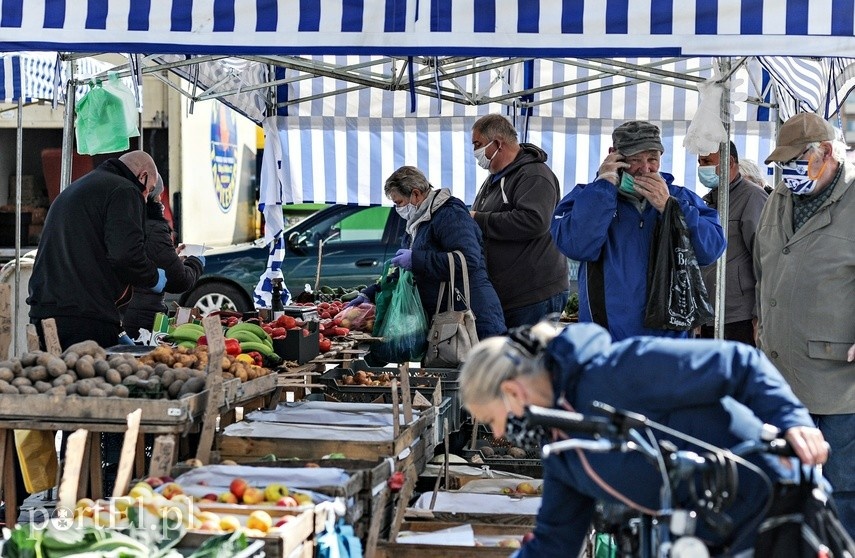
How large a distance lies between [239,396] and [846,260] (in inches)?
110

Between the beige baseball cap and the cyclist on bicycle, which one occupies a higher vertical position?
the beige baseball cap

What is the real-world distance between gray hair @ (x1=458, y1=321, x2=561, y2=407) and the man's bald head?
392 centimetres

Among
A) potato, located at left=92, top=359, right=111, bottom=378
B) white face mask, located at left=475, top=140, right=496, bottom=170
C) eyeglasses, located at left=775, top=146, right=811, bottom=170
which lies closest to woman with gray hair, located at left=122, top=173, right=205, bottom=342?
white face mask, located at left=475, top=140, right=496, bottom=170

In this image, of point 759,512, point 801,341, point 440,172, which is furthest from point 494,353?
point 440,172

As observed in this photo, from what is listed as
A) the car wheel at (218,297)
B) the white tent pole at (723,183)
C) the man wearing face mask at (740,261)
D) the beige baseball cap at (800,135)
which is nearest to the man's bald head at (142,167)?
the white tent pole at (723,183)

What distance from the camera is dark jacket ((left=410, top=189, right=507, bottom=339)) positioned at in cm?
657

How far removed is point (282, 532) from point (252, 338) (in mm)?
3225

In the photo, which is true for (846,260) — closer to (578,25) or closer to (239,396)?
(578,25)

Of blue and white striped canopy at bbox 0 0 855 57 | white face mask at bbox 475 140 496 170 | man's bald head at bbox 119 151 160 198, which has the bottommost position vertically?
man's bald head at bbox 119 151 160 198

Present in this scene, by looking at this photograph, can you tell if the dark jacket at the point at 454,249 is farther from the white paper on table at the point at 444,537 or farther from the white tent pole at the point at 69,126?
the white paper on table at the point at 444,537

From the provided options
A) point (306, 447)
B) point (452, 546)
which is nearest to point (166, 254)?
point (306, 447)

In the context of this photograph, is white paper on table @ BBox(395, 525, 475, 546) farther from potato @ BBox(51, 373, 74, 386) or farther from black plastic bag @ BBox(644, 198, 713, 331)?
potato @ BBox(51, 373, 74, 386)

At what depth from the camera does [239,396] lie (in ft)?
17.5

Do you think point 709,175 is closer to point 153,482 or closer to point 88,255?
point 88,255
